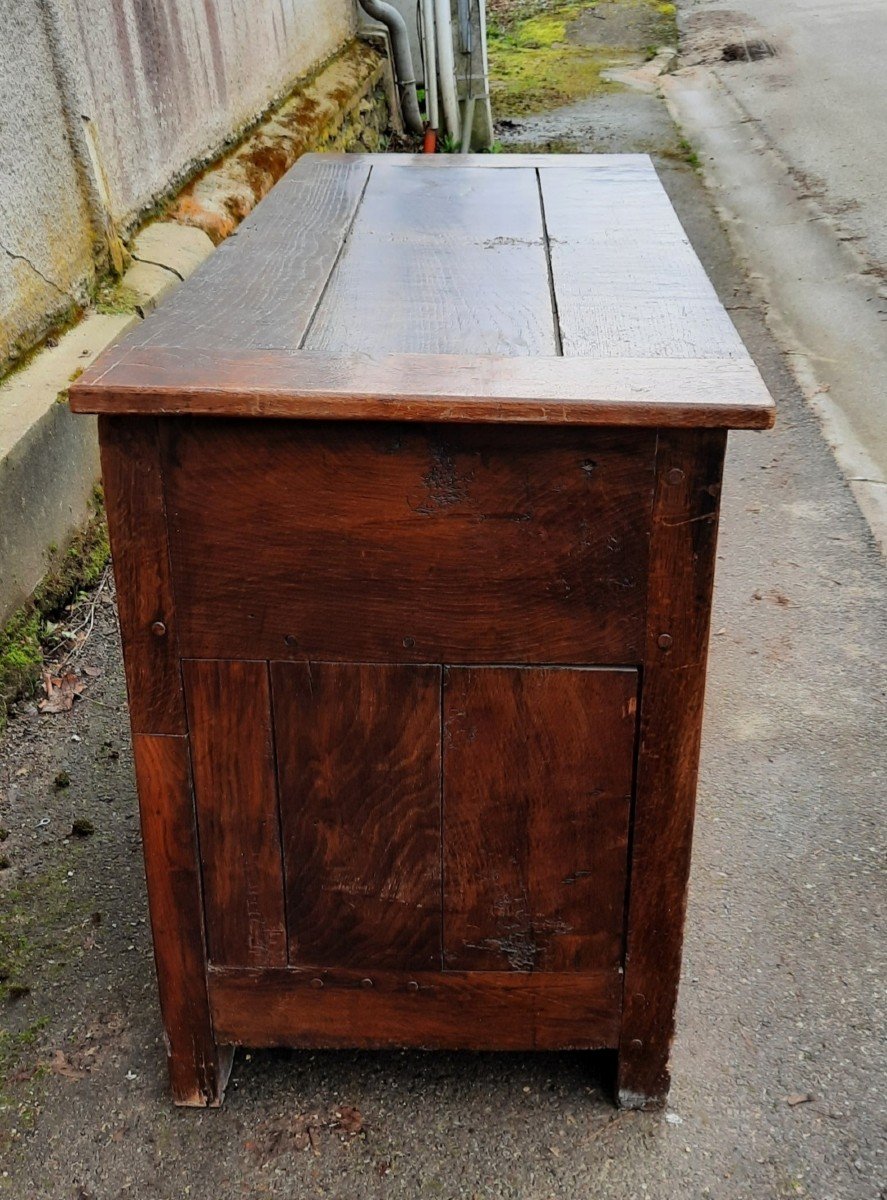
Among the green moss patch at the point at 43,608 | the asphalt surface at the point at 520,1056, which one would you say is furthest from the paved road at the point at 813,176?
the green moss patch at the point at 43,608

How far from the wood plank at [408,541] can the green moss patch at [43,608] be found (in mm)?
1381

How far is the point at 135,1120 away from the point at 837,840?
4.79 ft

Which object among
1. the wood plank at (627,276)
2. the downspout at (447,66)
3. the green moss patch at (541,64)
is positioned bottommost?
the green moss patch at (541,64)

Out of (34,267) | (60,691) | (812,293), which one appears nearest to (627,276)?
(60,691)

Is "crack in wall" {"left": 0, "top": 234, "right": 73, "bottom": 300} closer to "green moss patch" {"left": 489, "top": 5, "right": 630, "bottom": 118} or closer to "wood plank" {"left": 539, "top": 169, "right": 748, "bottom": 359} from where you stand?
"wood plank" {"left": 539, "top": 169, "right": 748, "bottom": 359}

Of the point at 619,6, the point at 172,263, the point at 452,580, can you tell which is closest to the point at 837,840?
the point at 452,580

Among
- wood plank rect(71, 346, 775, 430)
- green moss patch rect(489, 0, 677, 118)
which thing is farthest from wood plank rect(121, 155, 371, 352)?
green moss patch rect(489, 0, 677, 118)

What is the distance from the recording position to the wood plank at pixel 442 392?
1340mm

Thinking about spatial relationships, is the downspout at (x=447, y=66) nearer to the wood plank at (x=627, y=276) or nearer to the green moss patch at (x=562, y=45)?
the green moss patch at (x=562, y=45)

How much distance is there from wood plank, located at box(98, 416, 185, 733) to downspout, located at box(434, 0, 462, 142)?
6.94m

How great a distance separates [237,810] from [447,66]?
7152 mm

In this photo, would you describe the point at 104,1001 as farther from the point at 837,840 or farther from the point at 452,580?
the point at 837,840

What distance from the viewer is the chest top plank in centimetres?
135

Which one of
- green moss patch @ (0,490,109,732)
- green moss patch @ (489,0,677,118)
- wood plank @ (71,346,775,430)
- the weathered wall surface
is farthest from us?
green moss patch @ (489,0,677,118)
